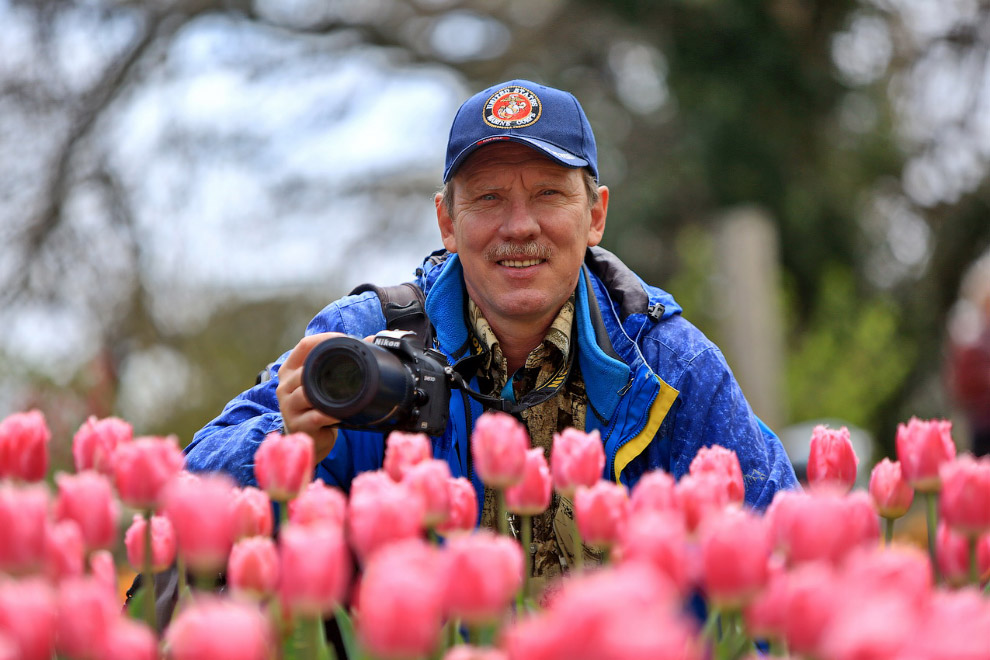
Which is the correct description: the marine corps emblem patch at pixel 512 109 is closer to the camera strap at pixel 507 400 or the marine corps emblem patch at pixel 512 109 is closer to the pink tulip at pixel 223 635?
the camera strap at pixel 507 400

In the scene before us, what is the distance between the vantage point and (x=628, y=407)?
7.56 ft

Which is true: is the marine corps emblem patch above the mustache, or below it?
above

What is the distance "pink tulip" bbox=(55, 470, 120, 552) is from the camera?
97 cm

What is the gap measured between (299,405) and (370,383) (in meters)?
0.23

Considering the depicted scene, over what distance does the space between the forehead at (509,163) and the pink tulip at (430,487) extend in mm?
1434

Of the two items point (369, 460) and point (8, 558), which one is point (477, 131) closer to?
point (369, 460)

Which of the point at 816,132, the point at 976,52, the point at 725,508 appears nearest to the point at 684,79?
the point at 816,132

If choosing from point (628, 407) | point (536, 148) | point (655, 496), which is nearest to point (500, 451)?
point (655, 496)

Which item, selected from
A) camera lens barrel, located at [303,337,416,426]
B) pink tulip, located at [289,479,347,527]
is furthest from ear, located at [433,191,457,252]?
pink tulip, located at [289,479,347,527]

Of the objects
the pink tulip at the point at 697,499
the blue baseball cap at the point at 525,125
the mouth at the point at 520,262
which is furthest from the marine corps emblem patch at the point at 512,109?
the pink tulip at the point at 697,499

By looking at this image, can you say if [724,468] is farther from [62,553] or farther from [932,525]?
[62,553]

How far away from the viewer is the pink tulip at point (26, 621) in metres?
0.67

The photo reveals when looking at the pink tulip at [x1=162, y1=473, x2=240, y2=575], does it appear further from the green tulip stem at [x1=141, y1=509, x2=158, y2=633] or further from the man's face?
the man's face

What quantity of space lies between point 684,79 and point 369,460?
23.9 feet
